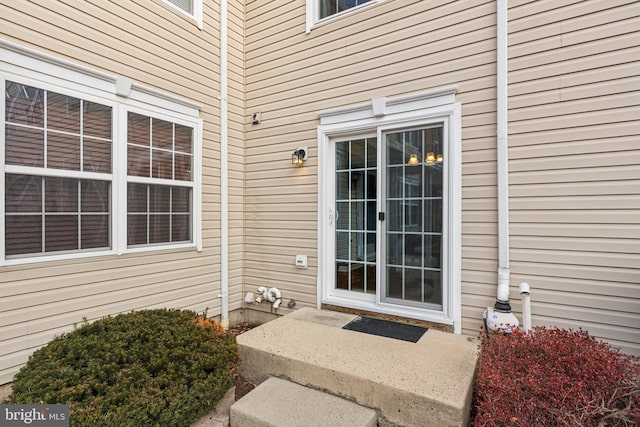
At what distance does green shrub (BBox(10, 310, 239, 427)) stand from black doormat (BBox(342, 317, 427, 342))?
1.28 m

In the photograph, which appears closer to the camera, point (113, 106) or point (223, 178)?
point (113, 106)

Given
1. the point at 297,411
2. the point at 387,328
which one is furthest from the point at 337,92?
the point at 297,411

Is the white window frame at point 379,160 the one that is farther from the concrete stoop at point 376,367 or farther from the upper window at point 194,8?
the upper window at point 194,8

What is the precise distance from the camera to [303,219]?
3.97 m

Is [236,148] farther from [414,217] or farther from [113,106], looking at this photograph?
[414,217]

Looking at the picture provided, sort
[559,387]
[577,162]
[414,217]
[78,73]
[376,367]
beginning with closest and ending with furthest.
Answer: [559,387] < [376,367] < [577,162] < [78,73] < [414,217]

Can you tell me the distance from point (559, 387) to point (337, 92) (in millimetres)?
3311

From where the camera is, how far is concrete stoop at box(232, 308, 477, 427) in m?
1.92

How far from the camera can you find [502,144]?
279 centimetres

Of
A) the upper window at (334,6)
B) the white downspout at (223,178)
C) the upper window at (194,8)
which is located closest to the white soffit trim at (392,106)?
the upper window at (334,6)

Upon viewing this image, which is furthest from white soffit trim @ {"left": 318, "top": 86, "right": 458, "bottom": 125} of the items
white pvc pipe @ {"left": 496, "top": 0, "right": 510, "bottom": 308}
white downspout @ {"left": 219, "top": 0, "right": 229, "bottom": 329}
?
white downspout @ {"left": 219, "top": 0, "right": 229, "bottom": 329}

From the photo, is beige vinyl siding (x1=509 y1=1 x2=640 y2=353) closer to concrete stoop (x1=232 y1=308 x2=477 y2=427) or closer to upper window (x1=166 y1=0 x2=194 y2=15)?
concrete stoop (x1=232 y1=308 x2=477 y2=427)

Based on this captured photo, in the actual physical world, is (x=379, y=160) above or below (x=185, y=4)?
below

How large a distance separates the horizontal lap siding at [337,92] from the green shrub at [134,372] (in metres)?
1.85
